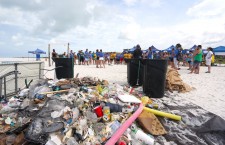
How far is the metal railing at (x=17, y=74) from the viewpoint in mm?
4965

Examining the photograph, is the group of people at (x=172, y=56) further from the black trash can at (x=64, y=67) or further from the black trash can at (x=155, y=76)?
the black trash can at (x=155, y=76)

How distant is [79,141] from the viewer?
2.70m

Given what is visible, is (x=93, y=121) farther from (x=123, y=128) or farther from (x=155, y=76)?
(x=155, y=76)

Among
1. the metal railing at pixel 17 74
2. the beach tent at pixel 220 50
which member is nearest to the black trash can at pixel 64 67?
the metal railing at pixel 17 74

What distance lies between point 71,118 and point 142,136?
3.79 ft

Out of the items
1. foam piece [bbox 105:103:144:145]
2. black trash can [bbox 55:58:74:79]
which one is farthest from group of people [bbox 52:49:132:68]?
foam piece [bbox 105:103:144:145]

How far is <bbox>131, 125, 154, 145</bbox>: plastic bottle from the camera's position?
296cm

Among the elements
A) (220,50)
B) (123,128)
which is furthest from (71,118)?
(220,50)

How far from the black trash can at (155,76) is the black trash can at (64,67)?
2.79 meters

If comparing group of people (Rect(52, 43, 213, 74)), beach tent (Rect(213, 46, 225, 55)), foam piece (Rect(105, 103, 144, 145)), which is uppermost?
beach tent (Rect(213, 46, 225, 55))

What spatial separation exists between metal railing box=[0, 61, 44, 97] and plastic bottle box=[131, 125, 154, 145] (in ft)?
9.74

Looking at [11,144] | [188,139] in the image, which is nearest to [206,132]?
[188,139]

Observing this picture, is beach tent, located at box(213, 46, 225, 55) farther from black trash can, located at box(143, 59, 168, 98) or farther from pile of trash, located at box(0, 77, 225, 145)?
pile of trash, located at box(0, 77, 225, 145)

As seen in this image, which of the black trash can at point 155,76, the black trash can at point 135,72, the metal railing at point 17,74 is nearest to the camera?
the metal railing at point 17,74
